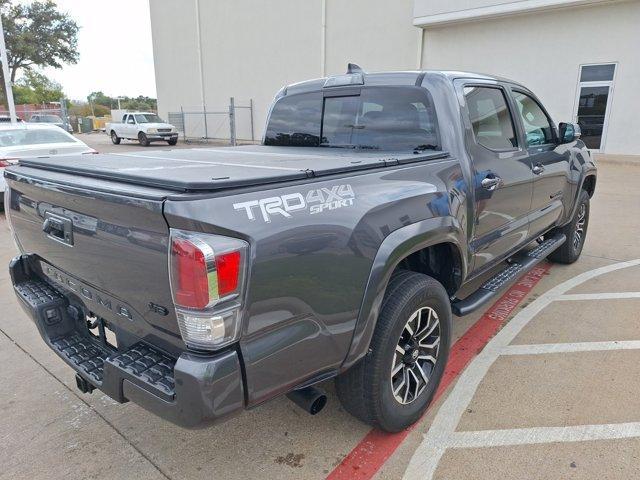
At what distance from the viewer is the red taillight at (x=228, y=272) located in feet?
5.26

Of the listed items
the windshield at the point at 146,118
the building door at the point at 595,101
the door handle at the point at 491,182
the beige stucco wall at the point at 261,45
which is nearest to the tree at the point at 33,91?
the beige stucco wall at the point at 261,45

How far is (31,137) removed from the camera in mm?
8422

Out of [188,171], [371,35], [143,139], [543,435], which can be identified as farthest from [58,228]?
[143,139]

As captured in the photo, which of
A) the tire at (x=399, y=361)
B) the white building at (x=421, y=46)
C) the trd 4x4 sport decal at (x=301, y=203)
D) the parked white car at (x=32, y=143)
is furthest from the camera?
the white building at (x=421, y=46)

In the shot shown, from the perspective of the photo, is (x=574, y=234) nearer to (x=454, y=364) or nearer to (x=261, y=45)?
(x=454, y=364)

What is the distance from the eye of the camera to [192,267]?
5.22ft

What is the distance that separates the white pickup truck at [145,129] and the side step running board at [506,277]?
22.7 metres

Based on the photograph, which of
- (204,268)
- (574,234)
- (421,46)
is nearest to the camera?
(204,268)

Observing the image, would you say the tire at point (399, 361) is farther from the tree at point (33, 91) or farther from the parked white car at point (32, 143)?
the tree at point (33, 91)

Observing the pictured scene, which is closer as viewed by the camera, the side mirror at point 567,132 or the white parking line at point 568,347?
the white parking line at point 568,347

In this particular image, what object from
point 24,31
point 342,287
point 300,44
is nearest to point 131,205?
point 342,287

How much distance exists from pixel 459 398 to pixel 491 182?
142 cm

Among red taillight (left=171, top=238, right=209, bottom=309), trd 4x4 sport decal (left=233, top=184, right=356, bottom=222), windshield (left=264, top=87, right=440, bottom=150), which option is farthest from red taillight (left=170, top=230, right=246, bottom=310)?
windshield (left=264, top=87, right=440, bottom=150)

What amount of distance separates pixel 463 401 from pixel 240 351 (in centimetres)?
176
